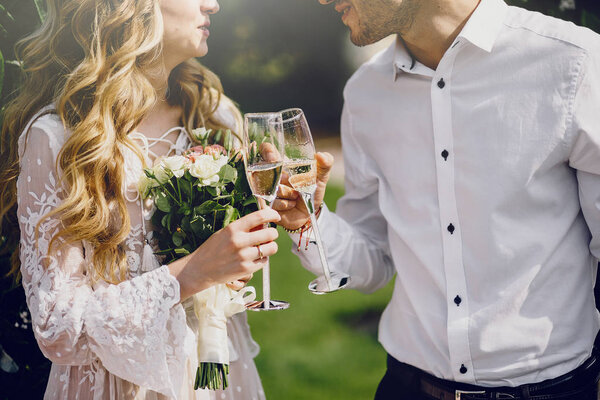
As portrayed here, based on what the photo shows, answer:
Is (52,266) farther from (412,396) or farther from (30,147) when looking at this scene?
(412,396)

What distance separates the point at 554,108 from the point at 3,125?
174 centimetres

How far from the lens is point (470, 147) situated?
2066 mm

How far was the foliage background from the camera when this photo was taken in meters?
2.32

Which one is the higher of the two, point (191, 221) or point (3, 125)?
point (3, 125)

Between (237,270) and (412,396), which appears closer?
(237,270)

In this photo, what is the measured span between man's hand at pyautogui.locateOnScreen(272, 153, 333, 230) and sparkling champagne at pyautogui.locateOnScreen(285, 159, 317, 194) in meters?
0.12

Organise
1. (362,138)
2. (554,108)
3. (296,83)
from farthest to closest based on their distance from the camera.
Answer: (296,83) → (362,138) → (554,108)

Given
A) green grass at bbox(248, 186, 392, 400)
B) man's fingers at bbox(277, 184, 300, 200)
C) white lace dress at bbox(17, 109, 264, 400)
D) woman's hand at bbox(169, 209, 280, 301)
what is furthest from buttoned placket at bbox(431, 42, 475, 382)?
green grass at bbox(248, 186, 392, 400)

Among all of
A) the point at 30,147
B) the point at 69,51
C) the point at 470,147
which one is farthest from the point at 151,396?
the point at 470,147

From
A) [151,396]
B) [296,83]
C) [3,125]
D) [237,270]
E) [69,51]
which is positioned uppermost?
[69,51]

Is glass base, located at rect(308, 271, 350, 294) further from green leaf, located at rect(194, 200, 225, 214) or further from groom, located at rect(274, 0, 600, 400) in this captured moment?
green leaf, located at rect(194, 200, 225, 214)

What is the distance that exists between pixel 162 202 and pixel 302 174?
0.43 metres

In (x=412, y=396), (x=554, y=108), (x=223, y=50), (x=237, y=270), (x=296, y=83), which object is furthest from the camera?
(x=296, y=83)

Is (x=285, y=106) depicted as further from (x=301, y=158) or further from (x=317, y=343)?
(x=301, y=158)
